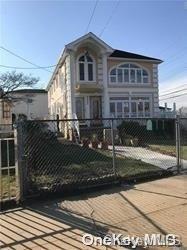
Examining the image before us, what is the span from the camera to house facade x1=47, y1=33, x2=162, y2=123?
77.9 ft

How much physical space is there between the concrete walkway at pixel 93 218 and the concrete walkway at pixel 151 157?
12.1 feet

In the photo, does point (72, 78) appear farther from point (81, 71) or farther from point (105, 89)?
point (105, 89)

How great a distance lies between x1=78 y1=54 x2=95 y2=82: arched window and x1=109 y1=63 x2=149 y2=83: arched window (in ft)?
5.94

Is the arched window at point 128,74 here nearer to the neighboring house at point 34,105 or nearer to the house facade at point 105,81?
the house facade at point 105,81

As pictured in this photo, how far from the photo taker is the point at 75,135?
56.4ft

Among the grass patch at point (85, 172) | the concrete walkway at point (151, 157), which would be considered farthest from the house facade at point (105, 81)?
the grass patch at point (85, 172)

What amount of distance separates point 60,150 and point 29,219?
771 centimetres

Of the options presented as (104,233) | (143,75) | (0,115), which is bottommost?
(104,233)

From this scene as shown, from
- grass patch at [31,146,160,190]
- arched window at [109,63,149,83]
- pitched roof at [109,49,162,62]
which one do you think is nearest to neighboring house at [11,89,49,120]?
pitched roof at [109,49,162,62]

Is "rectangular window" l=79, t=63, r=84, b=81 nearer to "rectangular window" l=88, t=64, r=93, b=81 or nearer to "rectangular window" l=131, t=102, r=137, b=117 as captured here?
"rectangular window" l=88, t=64, r=93, b=81

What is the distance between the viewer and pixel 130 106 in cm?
2652

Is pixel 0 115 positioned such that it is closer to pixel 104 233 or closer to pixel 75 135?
pixel 75 135

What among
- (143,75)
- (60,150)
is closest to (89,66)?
(143,75)

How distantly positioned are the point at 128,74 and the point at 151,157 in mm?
14446
